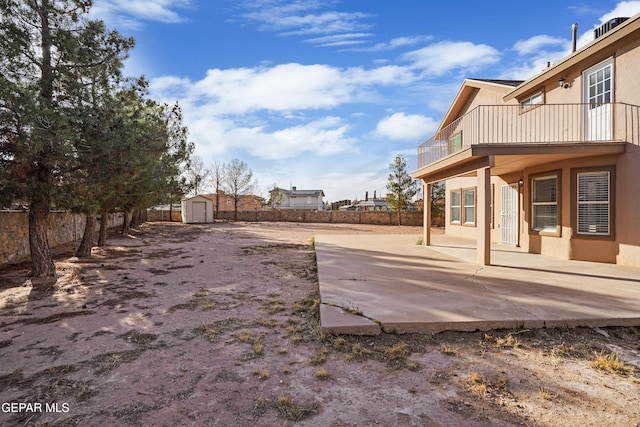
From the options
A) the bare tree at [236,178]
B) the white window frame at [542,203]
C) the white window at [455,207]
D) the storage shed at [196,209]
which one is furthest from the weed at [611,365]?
the bare tree at [236,178]

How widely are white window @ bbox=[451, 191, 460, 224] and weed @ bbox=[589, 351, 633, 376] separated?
11784 millimetres

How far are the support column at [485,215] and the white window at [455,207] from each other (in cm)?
710

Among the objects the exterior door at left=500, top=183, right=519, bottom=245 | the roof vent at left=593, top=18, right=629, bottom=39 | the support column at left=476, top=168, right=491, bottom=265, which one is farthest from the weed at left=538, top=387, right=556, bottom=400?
the roof vent at left=593, top=18, right=629, bottom=39

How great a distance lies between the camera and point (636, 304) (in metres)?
4.51

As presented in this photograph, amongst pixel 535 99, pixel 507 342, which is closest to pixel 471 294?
pixel 507 342

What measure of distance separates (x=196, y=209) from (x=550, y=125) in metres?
28.8

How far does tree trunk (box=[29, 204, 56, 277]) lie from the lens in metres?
7.14

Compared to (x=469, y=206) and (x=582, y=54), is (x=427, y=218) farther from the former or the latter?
(x=582, y=54)

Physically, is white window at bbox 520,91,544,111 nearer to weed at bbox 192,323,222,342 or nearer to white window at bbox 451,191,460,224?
white window at bbox 451,191,460,224

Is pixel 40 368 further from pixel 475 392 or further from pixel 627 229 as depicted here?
pixel 627 229

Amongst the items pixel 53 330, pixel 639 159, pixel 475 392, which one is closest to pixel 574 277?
pixel 639 159

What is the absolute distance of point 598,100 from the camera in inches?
311

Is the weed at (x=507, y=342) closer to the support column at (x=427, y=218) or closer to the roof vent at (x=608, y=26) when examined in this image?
the support column at (x=427, y=218)

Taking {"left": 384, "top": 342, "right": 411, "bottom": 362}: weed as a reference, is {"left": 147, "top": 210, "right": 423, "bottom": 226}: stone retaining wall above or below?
above
